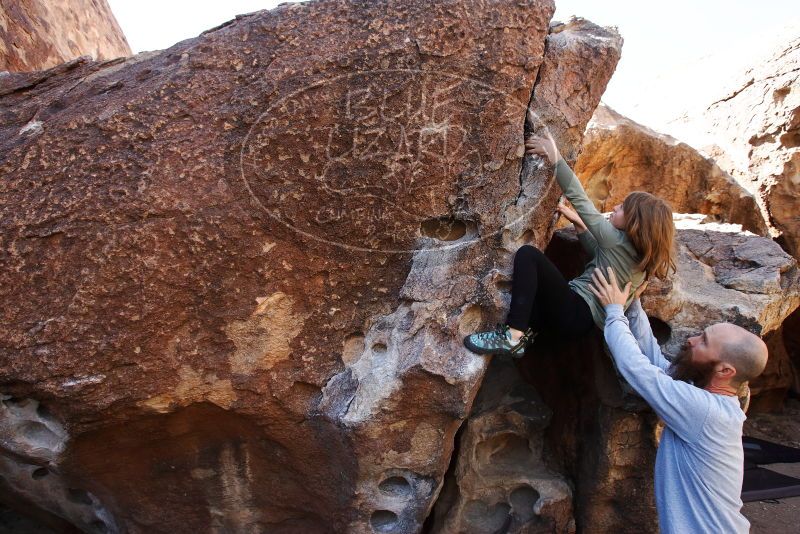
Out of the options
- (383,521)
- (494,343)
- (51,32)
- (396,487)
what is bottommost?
(383,521)

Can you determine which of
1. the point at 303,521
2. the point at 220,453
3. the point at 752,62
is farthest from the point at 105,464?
the point at 752,62

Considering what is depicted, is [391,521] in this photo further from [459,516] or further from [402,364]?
[402,364]

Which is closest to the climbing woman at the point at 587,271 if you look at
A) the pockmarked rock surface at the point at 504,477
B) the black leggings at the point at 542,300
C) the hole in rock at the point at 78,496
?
the black leggings at the point at 542,300

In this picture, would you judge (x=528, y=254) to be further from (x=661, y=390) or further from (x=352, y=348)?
(x=352, y=348)

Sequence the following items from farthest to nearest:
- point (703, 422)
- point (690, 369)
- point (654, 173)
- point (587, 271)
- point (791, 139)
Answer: point (654, 173) < point (791, 139) < point (587, 271) < point (690, 369) < point (703, 422)

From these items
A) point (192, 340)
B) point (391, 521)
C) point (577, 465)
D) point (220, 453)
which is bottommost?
point (577, 465)

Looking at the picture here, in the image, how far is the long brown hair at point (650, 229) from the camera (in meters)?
2.21

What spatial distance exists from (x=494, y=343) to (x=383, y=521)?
0.86m

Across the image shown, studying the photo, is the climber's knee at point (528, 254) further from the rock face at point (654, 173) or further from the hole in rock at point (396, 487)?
the rock face at point (654, 173)

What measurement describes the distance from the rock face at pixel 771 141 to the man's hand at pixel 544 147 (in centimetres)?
308

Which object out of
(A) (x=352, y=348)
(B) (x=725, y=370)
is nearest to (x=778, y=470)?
(B) (x=725, y=370)

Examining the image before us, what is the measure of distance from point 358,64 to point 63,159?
1106mm

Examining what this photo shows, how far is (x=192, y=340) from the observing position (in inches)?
87.7

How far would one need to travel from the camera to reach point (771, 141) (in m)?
4.56
